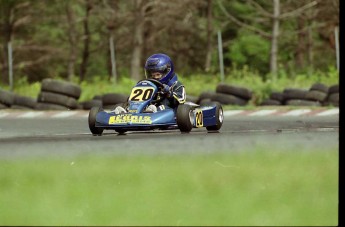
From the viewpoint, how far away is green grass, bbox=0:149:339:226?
5.47 m

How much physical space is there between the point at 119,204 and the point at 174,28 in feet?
134

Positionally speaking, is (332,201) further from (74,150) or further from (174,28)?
(174,28)

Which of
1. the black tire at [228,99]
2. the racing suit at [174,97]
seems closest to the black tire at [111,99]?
the black tire at [228,99]

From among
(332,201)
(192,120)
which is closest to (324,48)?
(192,120)

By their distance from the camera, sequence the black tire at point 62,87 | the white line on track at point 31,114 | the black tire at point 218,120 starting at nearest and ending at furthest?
the black tire at point 218,120, the white line on track at point 31,114, the black tire at point 62,87

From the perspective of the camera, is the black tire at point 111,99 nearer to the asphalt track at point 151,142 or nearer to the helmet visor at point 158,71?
the asphalt track at point 151,142

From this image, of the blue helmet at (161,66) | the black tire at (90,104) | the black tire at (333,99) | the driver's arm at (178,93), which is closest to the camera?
the driver's arm at (178,93)

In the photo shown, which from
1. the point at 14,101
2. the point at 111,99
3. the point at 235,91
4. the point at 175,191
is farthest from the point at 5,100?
the point at 175,191

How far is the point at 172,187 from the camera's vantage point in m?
6.29

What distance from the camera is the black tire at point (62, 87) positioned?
784 inches

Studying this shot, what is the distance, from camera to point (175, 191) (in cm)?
616

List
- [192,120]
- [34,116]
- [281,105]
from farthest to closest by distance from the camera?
[281,105] < [34,116] < [192,120]

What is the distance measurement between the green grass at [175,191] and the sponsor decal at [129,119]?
396 centimetres

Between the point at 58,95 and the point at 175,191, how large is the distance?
14365mm
